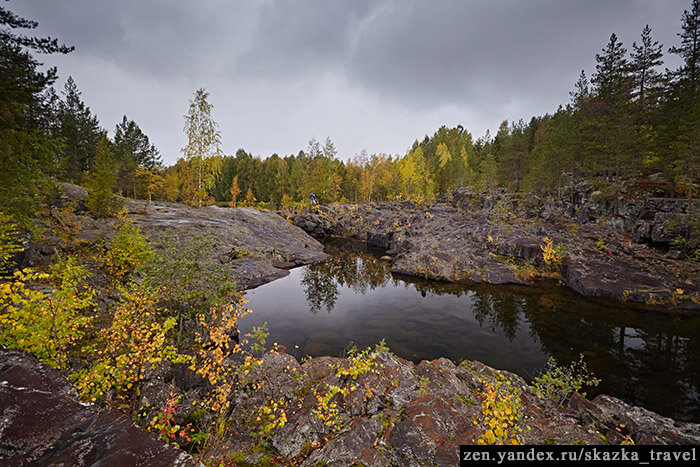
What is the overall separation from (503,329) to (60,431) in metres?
17.2

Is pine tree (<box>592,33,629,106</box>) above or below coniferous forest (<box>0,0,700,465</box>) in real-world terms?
above

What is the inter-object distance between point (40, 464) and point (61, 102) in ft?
211

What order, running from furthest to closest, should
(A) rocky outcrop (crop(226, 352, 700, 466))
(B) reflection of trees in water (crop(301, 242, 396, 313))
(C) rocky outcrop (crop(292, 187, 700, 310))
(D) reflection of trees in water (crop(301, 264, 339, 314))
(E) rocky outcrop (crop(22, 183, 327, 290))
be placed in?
(B) reflection of trees in water (crop(301, 242, 396, 313)), (C) rocky outcrop (crop(292, 187, 700, 310)), (D) reflection of trees in water (crop(301, 264, 339, 314)), (E) rocky outcrop (crop(22, 183, 327, 290)), (A) rocky outcrop (crop(226, 352, 700, 466))

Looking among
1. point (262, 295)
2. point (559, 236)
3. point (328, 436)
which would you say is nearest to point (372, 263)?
point (262, 295)

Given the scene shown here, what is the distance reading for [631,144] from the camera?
2703cm

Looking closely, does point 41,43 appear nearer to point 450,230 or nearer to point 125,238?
point 125,238

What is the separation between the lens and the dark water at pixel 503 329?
1044cm

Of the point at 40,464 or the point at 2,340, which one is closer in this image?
the point at 40,464

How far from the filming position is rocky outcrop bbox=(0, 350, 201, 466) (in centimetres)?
283

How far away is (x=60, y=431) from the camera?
3.09 meters

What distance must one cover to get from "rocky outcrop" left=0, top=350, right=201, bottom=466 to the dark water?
8.80m

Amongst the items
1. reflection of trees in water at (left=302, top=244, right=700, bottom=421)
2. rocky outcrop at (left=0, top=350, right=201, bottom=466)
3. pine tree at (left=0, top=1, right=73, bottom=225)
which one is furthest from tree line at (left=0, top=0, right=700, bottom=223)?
reflection of trees in water at (left=302, top=244, right=700, bottom=421)

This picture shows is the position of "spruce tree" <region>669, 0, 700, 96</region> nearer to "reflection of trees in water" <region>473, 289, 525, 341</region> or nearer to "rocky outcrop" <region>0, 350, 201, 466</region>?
"reflection of trees in water" <region>473, 289, 525, 341</region>

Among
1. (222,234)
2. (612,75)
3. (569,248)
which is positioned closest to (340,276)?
(222,234)
